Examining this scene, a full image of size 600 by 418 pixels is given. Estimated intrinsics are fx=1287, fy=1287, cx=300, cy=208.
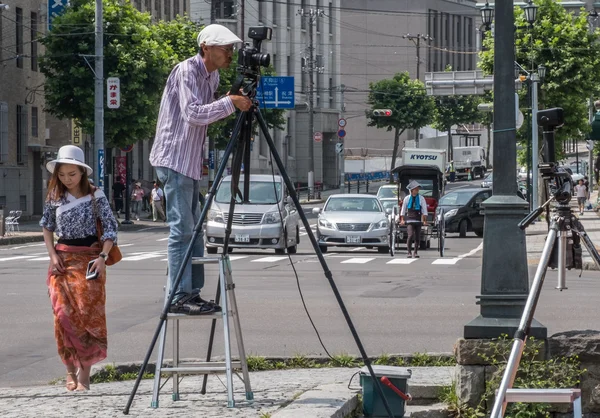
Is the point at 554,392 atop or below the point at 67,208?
below

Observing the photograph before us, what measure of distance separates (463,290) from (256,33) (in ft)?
41.5

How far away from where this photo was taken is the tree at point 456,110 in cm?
11144

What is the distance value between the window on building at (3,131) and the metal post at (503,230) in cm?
4490

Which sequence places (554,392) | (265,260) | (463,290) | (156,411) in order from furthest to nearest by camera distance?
(265,260)
(463,290)
(156,411)
(554,392)

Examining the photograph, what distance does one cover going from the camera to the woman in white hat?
8.89 m

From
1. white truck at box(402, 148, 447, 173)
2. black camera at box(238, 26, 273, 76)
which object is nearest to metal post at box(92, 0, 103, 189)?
white truck at box(402, 148, 447, 173)

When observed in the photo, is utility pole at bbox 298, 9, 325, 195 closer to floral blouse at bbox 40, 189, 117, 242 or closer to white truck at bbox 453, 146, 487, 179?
white truck at bbox 453, 146, 487, 179

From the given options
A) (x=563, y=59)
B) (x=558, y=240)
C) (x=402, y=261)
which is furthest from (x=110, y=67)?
(x=558, y=240)

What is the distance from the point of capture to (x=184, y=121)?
779cm

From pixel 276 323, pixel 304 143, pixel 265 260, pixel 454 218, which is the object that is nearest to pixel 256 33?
pixel 276 323

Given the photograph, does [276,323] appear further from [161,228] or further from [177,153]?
[161,228]

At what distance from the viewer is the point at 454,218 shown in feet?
143

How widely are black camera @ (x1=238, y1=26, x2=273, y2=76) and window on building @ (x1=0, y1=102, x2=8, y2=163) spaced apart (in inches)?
1789

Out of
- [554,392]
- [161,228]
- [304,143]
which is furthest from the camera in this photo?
[304,143]
